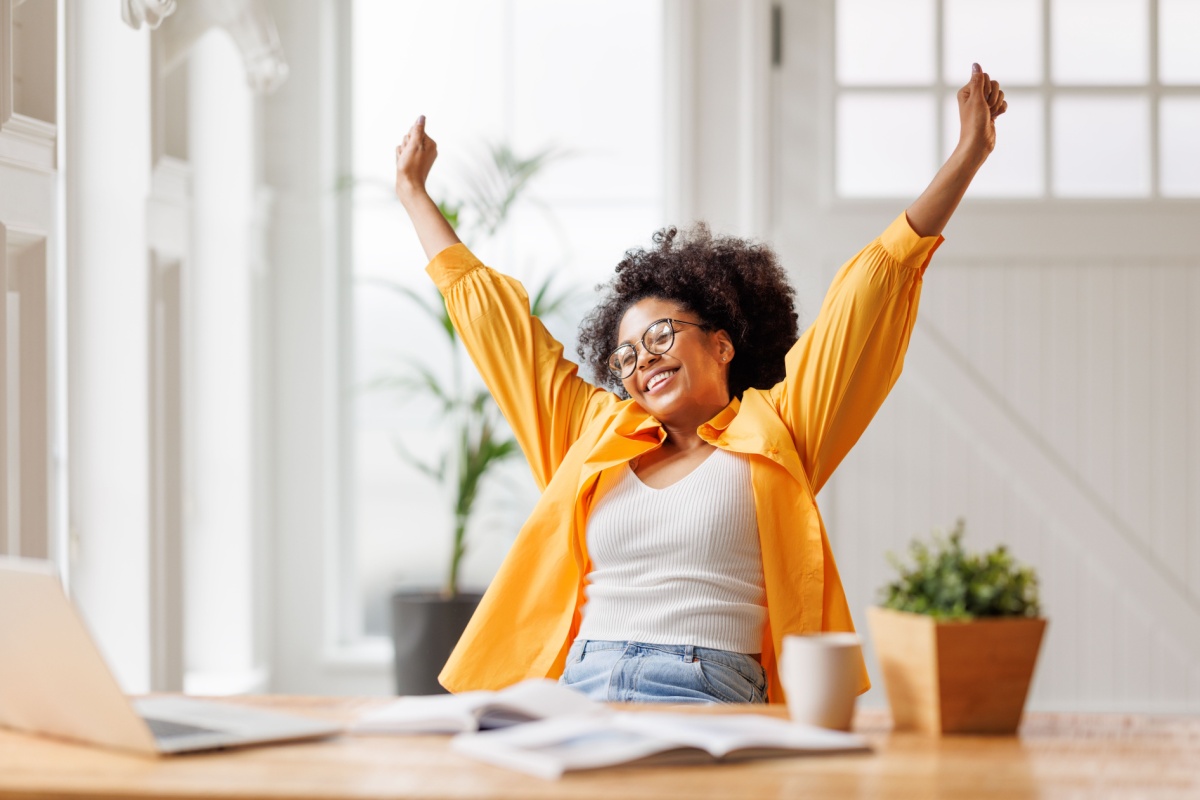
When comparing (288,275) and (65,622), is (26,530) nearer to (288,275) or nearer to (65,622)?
(65,622)

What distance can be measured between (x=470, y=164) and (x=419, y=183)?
158 centimetres

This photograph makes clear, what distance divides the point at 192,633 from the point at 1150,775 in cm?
289

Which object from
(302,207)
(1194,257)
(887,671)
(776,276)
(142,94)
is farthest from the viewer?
(302,207)

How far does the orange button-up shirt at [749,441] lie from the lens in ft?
6.02

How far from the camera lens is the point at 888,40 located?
340 cm

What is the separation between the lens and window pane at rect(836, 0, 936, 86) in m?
3.40

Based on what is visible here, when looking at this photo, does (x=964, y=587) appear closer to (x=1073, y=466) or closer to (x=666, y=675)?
(x=666, y=675)

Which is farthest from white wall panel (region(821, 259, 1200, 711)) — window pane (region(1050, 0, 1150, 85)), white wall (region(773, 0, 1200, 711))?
window pane (region(1050, 0, 1150, 85))

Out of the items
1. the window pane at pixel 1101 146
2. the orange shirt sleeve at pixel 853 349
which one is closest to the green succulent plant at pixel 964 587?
the orange shirt sleeve at pixel 853 349

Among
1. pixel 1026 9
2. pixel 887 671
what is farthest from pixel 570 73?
pixel 887 671

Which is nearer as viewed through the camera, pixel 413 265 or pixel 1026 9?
pixel 1026 9

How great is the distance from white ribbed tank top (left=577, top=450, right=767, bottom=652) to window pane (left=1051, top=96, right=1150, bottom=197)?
2.00 meters

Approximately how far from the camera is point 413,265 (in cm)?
367

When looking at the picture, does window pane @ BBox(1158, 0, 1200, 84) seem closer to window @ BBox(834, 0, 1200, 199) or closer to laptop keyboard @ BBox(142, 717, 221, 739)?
window @ BBox(834, 0, 1200, 199)
